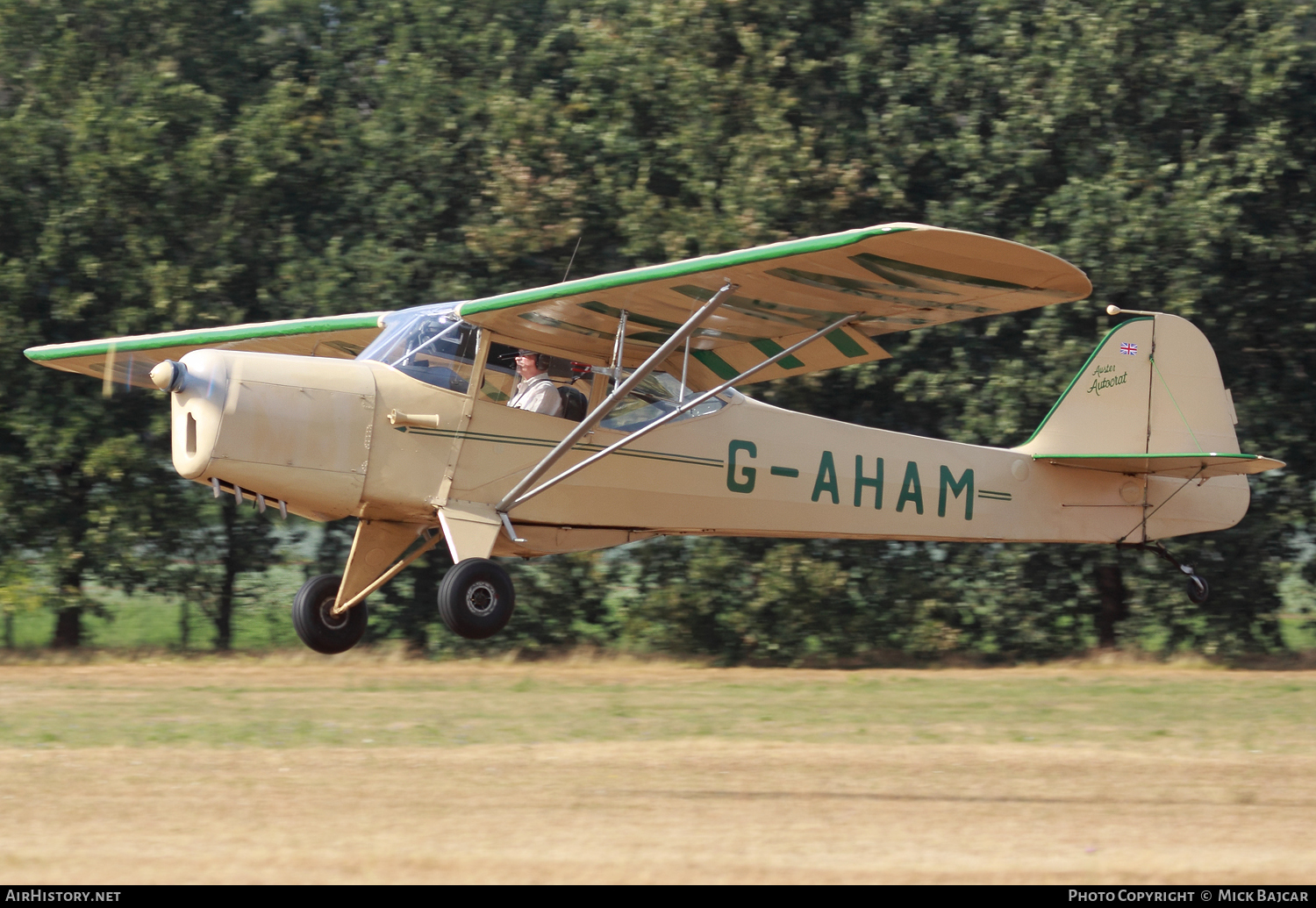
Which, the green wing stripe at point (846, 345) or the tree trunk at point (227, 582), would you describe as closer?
the green wing stripe at point (846, 345)

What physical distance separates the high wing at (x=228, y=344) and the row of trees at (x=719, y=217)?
12.9ft

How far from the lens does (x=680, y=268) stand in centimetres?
808

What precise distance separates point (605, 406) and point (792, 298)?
137cm

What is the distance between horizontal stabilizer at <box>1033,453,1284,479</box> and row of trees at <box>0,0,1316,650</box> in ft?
13.0

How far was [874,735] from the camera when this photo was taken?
397 inches

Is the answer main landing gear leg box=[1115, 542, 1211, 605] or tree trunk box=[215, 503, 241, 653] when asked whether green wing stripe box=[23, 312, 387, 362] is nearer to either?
tree trunk box=[215, 503, 241, 653]

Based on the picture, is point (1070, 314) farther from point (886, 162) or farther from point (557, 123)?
point (557, 123)

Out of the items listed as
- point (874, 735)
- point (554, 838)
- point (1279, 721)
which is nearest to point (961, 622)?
point (1279, 721)

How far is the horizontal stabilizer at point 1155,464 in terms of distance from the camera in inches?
428

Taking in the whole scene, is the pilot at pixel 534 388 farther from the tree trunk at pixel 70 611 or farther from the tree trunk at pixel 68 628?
the tree trunk at pixel 68 628

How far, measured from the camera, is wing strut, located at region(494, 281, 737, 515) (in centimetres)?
852

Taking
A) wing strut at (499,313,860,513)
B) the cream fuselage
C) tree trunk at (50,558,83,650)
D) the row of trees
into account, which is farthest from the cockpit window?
tree trunk at (50,558,83,650)

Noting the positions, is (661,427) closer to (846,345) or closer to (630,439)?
(630,439)

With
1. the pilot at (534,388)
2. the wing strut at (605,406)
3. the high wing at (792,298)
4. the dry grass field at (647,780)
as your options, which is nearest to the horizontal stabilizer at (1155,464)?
the dry grass field at (647,780)
